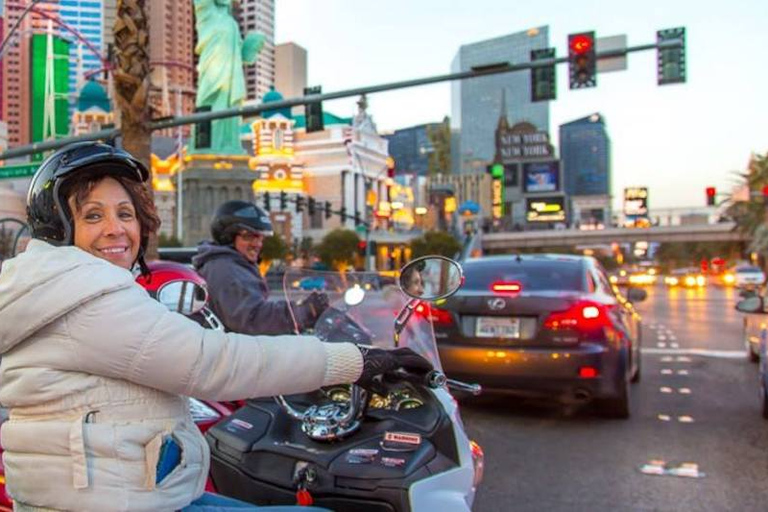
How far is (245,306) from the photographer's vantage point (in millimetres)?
4168

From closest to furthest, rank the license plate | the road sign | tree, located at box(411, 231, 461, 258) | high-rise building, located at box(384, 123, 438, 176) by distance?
1. the license plate
2. the road sign
3. tree, located at box(411, 231, 461, 258)
4. high-rise building, located at box(384, 123, 438, 176)

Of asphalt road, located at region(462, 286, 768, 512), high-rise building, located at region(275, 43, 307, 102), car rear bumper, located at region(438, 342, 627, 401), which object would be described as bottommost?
asphalt road, located at region(462, 286, 768, 512)

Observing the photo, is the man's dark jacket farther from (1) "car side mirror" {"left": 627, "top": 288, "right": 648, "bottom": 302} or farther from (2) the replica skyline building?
(2) the replica skyline building

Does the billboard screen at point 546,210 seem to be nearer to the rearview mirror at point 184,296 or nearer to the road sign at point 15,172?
the road sign at point 15,172

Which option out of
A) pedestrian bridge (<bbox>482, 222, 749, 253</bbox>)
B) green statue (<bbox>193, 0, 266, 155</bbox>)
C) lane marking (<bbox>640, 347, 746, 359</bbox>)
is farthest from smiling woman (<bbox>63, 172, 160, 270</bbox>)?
pedestrian bridge (<bbox>482, 222, 749, 253</bbox>)

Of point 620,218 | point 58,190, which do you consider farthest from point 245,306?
point 620,218

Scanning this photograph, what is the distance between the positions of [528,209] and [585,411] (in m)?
95.2

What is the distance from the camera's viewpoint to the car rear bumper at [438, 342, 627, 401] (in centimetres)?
635

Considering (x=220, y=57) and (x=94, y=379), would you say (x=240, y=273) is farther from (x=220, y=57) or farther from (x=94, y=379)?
(x=220, y=57)

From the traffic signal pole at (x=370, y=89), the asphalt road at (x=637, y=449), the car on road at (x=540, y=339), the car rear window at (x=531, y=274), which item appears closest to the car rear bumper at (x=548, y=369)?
the car on road at (x=540, y=339)

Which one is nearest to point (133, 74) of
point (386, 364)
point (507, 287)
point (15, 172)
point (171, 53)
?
point (15, 172)

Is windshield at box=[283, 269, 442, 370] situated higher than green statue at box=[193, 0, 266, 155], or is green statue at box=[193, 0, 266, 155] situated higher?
green statue at box=[193, 0, 266, 155]

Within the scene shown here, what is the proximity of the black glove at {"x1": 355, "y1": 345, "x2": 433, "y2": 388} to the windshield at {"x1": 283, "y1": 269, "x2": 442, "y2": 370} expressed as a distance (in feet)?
0.81

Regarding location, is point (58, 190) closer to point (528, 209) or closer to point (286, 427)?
point (286, 427)
